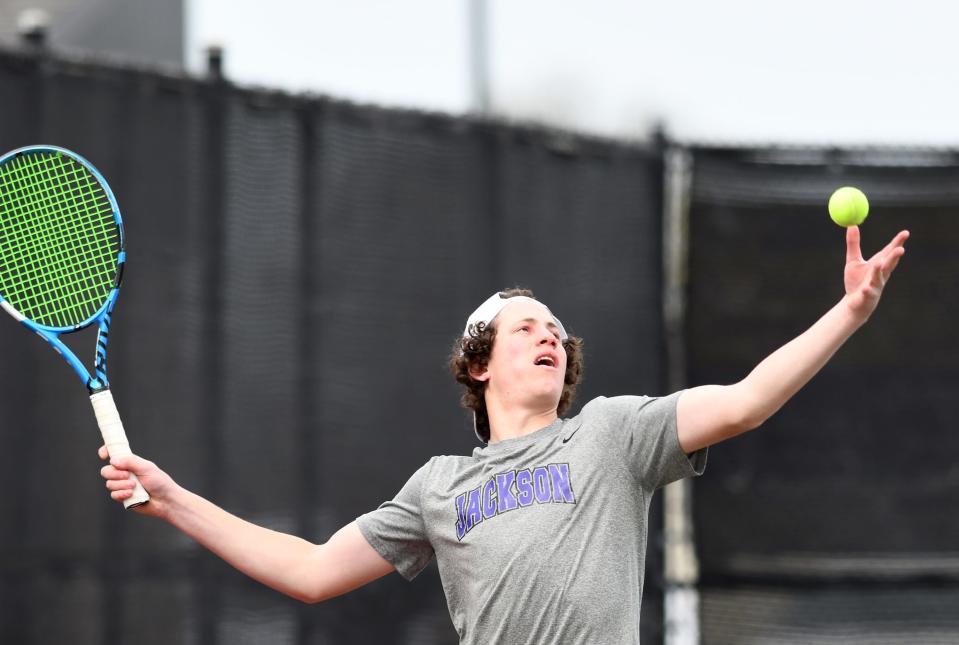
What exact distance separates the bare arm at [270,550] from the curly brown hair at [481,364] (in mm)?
455

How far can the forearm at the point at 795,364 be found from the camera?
2.73 meters

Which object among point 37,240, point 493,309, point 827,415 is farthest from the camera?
point 827,415

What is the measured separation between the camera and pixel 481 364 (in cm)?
347

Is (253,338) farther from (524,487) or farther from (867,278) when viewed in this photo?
(867,278)

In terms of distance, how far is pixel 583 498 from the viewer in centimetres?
299

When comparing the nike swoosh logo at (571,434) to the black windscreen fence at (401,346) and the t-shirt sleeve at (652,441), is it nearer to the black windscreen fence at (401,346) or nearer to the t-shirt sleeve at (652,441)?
the t-shirt sleeve at (652,441)

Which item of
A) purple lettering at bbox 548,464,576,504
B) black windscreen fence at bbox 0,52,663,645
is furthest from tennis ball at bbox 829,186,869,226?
black windscreen fence at bbox 0,52,663,645

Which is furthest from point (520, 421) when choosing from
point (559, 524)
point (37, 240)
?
point (37, 240)

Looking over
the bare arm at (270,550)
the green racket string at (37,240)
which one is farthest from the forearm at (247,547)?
the green racket string at (37,240)


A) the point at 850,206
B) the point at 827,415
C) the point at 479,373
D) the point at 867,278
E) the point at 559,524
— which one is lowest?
the point at 827,415

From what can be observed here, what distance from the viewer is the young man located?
9.25 feet

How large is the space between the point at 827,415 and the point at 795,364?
3.15 m

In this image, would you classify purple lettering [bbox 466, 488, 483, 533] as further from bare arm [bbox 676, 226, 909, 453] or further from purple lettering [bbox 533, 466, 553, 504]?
bare arm [bbox 676, 226, 909, 453]

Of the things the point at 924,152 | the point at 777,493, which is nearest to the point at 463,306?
the point at 777,493
